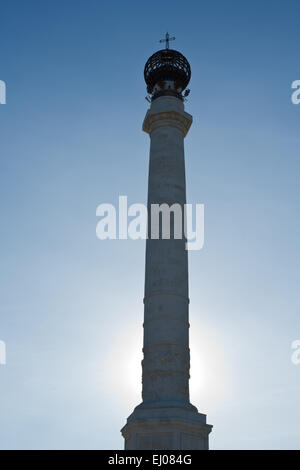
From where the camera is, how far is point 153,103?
133ft

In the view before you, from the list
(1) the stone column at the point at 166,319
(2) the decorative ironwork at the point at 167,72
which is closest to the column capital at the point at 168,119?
(1) the stone column at the point at 166,319

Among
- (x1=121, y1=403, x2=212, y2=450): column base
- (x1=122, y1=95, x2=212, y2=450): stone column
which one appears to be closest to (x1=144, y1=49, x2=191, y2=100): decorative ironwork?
(x1=122, y1=95, x2=212, y2=450): stone column

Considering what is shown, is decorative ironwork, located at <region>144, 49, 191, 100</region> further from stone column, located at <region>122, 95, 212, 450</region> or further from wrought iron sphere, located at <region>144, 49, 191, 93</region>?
stone column, located at <region>122, 95, 212, 450</region>

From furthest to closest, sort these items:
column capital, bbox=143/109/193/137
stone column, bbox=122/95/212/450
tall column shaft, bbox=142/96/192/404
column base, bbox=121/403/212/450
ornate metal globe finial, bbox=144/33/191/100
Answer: ornate metal globe finial, bbox=144/33/191/100
column capital, bbox=143/109/193/137
tall column shaft, bbox=142/96/192/404
stone column, bbox=122/95/212/450
column base, bbox=121/403/212/450

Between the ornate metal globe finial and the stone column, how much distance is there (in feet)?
6.81

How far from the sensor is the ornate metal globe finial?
138ft

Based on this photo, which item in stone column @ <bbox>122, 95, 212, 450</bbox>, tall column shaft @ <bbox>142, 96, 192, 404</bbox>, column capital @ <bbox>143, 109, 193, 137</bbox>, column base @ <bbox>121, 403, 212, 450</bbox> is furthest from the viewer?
column capital @ <bbox>143, 109, 193, 137</bbox>

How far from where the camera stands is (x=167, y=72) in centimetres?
4219

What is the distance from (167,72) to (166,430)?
85.7 ft

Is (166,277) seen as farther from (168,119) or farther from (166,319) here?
(168,119)

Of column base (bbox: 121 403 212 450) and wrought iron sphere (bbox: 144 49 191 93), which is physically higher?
wrought iron sphere (bbox: 144 49 191 93)
